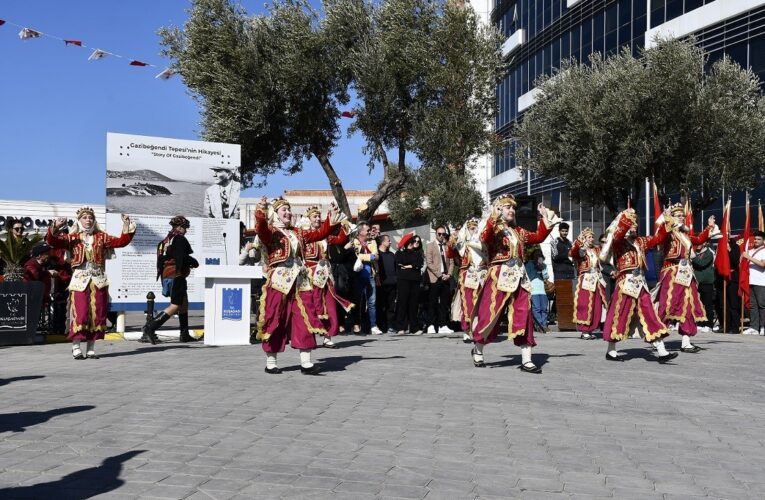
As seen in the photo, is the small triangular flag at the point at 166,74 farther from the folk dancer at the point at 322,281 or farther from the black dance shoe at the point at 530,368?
the black dance shoe at the point at 530,368

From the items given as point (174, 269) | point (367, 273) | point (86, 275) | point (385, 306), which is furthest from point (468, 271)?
point (86, 275)

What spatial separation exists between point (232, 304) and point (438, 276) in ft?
15.6

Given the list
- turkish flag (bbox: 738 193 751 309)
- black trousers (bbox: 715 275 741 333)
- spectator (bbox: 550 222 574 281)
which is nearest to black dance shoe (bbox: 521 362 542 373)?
spectator (bbox: 550 222 574 281)

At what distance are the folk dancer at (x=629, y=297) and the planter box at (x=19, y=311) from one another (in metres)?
8.91

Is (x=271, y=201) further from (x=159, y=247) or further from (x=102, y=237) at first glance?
(x=159, y=247)

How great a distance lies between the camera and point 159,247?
15.1m

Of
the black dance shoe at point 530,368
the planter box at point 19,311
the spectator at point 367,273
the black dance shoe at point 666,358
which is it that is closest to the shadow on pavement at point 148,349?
the planter box at point 19,311

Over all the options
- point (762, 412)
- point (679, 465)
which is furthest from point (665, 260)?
point (679, 465)

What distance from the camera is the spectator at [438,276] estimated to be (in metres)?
17.8

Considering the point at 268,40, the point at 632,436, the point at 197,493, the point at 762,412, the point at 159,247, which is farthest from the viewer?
the point at 268,40

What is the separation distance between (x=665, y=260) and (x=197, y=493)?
9.92 metres

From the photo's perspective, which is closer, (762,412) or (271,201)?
(762,412)

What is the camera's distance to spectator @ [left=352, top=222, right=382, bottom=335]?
17.3 metres

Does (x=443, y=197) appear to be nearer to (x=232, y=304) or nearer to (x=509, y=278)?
(x=232, y=304)
